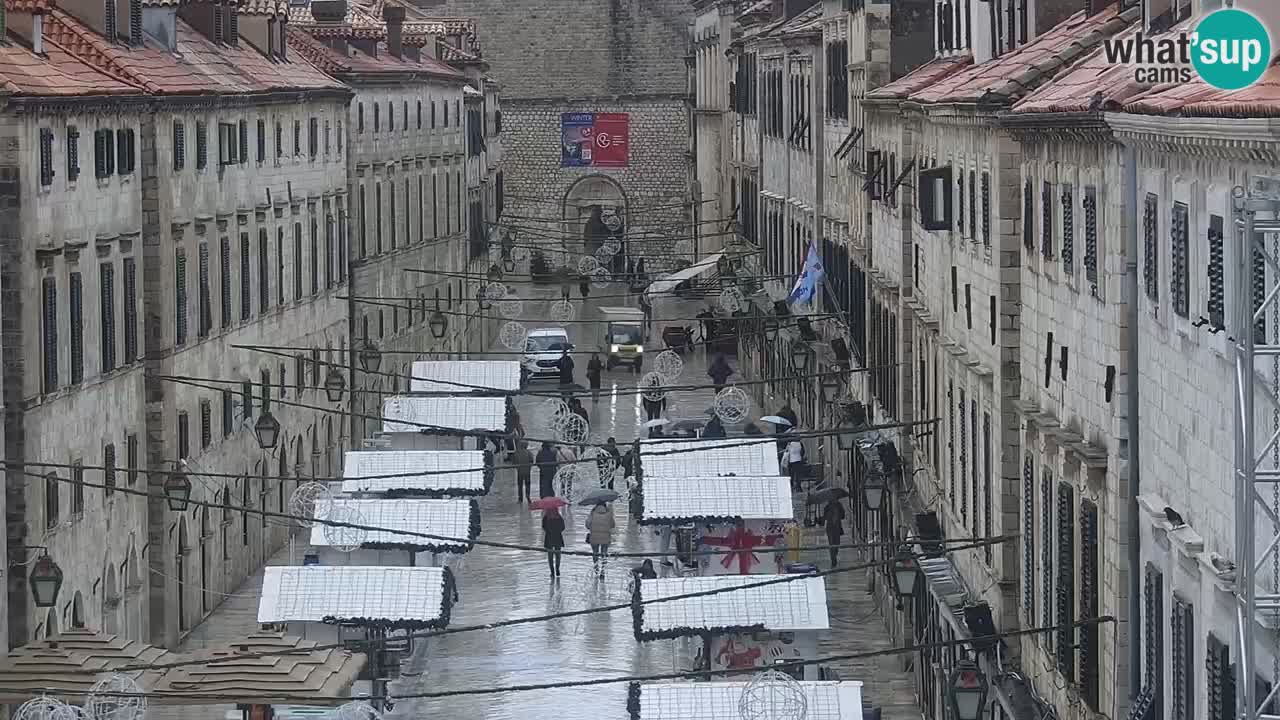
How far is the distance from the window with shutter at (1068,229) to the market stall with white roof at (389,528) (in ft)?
46.7

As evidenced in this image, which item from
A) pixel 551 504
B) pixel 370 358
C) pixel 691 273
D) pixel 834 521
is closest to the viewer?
pixel 834 521

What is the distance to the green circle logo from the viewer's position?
1416cm

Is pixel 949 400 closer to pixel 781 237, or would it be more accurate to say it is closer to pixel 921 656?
pixel 921 656

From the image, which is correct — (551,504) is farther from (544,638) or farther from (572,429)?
(572,429)

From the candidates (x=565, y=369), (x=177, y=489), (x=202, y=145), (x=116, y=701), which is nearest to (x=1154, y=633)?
(x=116, y=701)

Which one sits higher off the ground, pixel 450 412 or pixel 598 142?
pixel 598 142

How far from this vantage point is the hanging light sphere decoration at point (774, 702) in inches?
949

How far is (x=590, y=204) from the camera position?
352ft

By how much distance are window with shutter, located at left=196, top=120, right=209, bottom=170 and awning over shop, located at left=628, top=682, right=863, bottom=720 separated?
1929 cm

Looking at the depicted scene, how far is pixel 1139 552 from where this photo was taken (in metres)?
19.1

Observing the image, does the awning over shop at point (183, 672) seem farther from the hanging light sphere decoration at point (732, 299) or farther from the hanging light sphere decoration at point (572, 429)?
the hanging light sphere decoration at point (732, 299)

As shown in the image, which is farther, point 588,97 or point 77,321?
point 588,97

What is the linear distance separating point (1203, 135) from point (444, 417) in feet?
109

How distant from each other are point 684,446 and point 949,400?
8913 millimetres
